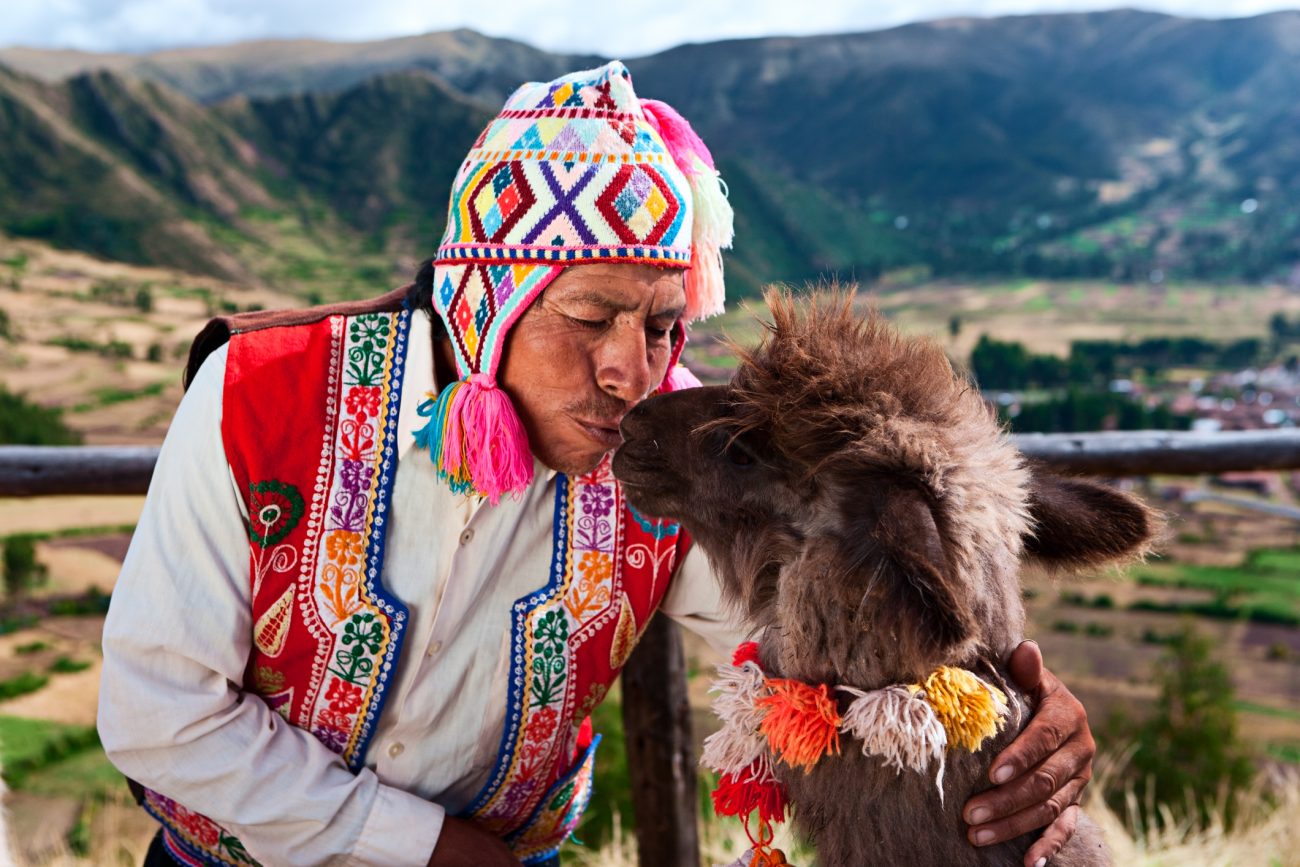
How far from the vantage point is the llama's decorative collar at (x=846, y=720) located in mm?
1398

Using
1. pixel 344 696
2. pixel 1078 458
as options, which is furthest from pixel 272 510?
pixel 1078 458

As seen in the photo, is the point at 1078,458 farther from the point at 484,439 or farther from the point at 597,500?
the point at 484,439

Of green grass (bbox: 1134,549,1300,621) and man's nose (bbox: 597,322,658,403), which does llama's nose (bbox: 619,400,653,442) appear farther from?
green grass (bbox: 1134,549,1300,621)

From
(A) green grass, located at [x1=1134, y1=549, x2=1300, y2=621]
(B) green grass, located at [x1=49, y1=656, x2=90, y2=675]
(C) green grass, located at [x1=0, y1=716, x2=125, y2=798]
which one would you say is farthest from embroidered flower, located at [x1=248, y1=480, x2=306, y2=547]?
(A) green grass, located at [x1=1134, y1=549, x2=1300, y2=621]

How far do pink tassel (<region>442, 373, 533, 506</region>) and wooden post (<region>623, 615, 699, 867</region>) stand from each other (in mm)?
1481

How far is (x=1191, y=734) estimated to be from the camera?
9438 mm

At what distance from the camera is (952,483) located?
1499mm

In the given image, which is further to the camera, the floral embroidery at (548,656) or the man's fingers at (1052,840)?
the floral embroidery at (548,656)

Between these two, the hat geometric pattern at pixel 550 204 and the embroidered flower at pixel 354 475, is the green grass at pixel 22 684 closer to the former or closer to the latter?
the embroidered flower at pixel 354 475

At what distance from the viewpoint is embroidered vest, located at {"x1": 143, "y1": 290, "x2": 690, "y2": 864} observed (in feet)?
6.05

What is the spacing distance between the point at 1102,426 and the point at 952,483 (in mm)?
14562

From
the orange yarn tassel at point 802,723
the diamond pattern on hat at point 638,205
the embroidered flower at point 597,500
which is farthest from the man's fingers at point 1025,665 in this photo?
the diamond pattern on hat at point 638,205

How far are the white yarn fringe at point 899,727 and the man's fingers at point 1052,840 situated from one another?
21 cm

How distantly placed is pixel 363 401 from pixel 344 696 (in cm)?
57
